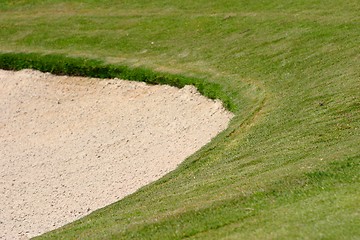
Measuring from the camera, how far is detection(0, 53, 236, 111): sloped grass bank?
28406 mm

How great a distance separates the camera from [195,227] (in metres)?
15.4

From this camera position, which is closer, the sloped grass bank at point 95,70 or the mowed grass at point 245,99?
the mowed grass at point 245,99

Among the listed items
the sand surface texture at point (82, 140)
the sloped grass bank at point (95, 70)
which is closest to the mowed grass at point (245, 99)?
the sloped grass bank at point (95, 70)

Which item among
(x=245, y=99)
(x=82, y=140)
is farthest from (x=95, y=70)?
(x=245, y=99)

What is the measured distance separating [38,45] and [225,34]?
9.11 meters

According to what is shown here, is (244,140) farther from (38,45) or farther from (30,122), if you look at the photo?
(38,45)

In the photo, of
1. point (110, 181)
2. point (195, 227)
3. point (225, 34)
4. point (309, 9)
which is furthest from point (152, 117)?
point (195, 227)

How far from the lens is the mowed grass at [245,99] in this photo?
1547 centimetres

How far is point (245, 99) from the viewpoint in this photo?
26.5 m

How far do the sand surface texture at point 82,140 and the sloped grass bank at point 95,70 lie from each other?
35cm

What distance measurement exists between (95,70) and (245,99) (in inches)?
328

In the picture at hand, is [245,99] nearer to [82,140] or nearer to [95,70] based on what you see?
[82,140]

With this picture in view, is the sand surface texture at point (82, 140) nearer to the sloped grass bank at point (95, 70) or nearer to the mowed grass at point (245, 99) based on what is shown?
the sloped grass bank at point (95, 70)

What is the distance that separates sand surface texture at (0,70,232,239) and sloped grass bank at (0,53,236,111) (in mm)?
348
